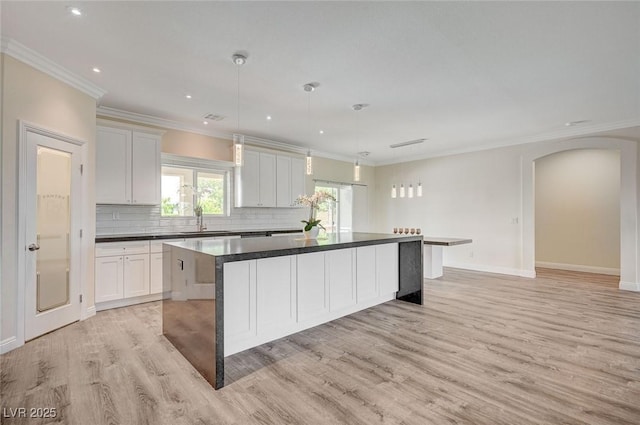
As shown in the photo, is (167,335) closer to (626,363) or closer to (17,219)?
(17,219)

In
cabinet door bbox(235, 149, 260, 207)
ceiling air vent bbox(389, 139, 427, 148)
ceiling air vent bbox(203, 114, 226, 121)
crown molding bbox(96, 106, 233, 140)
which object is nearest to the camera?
crown molding bbox(96, 106, 233, 140)

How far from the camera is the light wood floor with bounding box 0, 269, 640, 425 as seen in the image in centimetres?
196

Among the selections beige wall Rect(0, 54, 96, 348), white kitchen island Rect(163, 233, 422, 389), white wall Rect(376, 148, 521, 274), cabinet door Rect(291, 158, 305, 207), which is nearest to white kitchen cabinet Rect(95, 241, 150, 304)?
beige wall Rect(0, 54, 96, 348)

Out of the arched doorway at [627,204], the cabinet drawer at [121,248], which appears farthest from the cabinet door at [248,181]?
the arched doorway at [627,204]

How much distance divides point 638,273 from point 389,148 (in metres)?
4.72

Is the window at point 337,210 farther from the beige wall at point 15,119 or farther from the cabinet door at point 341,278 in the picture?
the beige wall at point 15,119

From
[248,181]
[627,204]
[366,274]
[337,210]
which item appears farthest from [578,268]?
[248,181]

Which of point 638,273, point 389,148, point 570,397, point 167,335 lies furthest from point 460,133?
point 167,335

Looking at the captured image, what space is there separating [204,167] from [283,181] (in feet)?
4.97

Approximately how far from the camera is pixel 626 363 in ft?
8.49

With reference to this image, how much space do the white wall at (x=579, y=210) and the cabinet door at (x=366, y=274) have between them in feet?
18.3

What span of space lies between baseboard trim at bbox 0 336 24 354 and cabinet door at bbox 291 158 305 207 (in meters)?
4.47

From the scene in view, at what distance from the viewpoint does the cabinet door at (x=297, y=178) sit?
650cm

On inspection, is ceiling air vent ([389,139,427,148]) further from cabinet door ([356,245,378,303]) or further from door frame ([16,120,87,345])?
door frame ([16,120,87,345])
